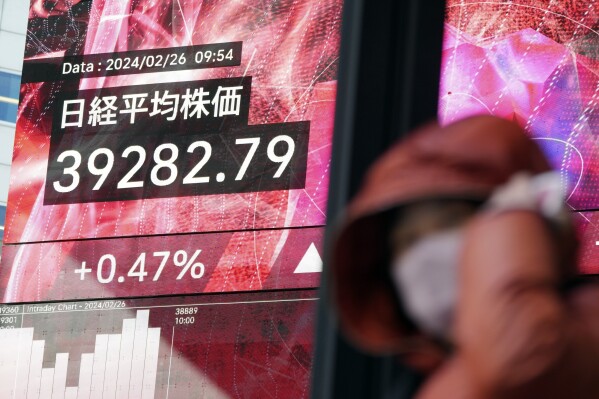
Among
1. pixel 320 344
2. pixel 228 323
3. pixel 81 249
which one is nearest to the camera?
pixel 320 344

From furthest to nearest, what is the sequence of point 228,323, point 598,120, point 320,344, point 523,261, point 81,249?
point 81,249 < point 228,323 < point 598,120 < point 320,344 < point 523,261

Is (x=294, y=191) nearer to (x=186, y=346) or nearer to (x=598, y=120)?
(x=186, y=346)

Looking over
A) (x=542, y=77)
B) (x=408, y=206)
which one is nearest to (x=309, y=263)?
(x=542, y=77)

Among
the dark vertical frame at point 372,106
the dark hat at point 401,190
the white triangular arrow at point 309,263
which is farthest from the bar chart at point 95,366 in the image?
the dark hat at point 401,190

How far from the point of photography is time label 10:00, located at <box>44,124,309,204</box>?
783cm

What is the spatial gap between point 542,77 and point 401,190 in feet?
22.6

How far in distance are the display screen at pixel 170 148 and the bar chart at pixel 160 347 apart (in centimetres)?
10

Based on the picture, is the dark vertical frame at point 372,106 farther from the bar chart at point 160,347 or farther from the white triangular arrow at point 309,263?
the white triangular arrow at point 309,263

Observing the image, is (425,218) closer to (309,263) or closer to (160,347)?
(309,263)

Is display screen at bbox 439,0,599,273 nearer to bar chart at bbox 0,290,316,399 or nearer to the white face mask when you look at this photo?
bar chart at bbox 0,290,316,399

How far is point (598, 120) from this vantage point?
23.6 feet

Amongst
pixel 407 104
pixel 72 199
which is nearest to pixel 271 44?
pixel 72 199

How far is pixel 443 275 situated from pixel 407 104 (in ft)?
0.84

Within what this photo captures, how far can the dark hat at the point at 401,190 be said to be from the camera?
70 cm
